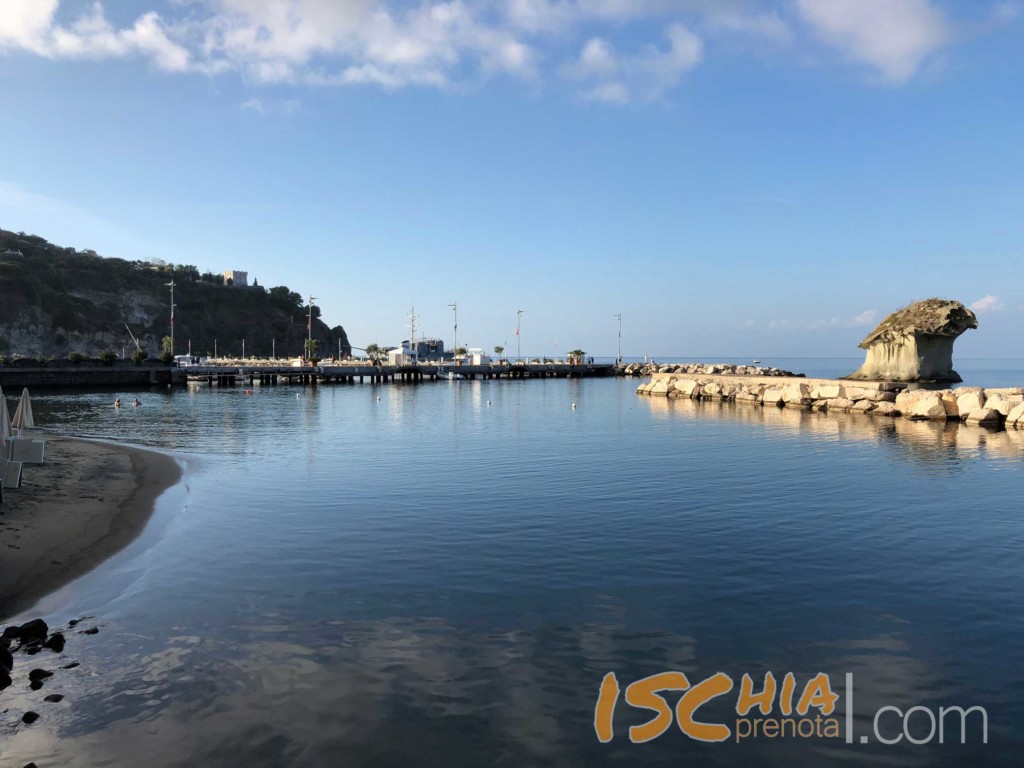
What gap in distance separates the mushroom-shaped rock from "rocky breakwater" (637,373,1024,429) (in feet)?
66.1

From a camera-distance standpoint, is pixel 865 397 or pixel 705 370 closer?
pixel 865 397

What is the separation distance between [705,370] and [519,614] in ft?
353

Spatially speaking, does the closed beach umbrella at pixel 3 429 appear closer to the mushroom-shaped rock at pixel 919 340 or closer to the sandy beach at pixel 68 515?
the sandy beach at pixel 68 515

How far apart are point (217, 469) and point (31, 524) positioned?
36.6 feet

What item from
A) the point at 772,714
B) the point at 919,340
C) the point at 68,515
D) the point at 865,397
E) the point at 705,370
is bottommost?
the point at 772,714

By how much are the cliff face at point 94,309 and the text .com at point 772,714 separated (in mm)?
160122

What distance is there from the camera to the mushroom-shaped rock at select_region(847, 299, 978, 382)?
76688mm

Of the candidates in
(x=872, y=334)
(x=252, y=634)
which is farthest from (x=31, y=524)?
(x=872, y=334)

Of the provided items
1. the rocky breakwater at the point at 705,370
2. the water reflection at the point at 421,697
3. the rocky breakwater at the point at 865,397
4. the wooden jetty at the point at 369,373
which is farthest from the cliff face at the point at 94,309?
the water reflection at the point at 421,697

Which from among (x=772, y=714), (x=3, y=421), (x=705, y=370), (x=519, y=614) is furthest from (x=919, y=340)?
(x=3, y=421)

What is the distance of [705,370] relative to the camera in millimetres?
113125

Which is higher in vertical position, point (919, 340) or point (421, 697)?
point (919, 340)

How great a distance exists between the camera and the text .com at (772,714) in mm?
7594

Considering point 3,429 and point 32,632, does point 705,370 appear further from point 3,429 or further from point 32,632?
point 32,632
